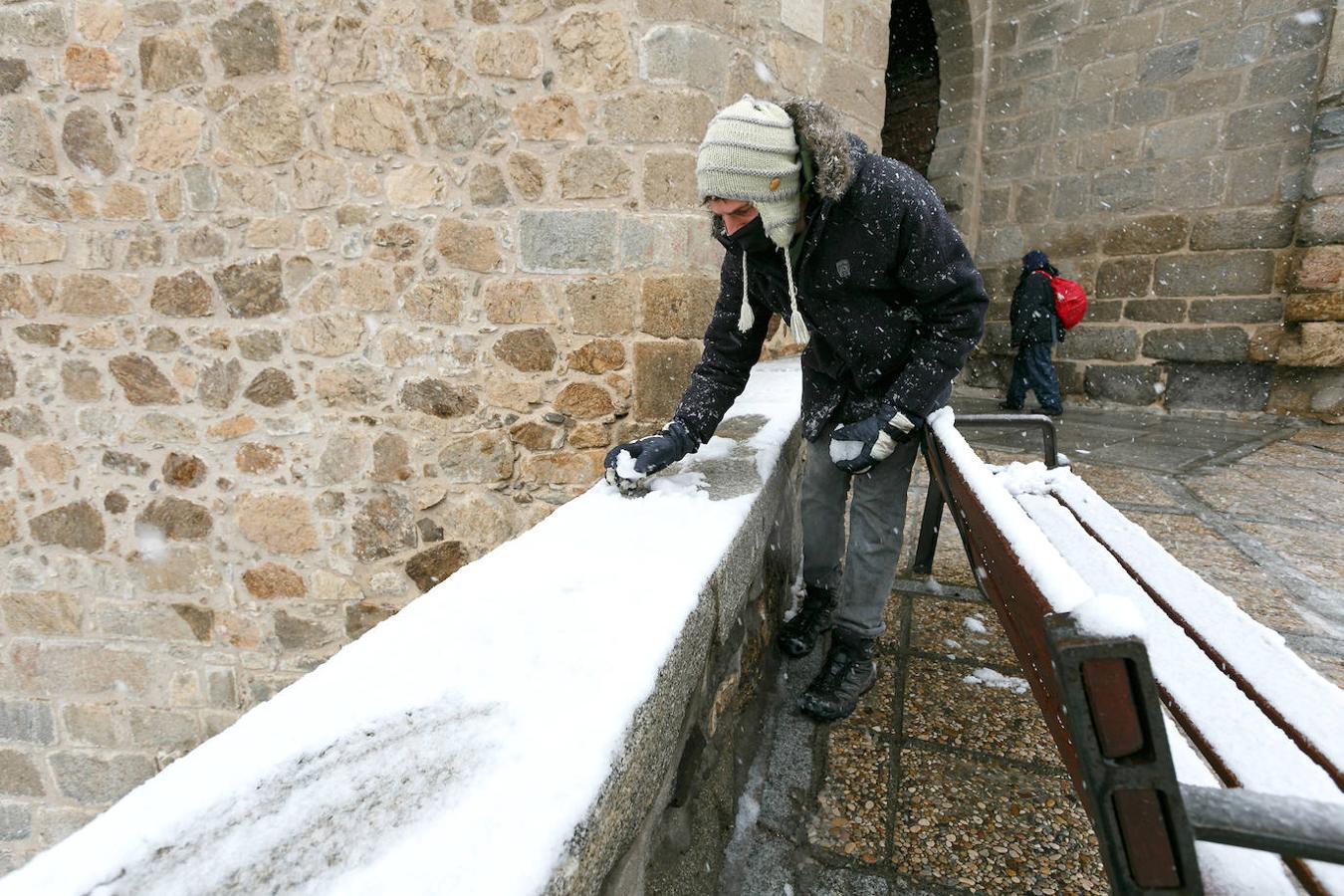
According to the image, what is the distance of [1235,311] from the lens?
18.0ft

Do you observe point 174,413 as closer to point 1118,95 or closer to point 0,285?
point 0,285

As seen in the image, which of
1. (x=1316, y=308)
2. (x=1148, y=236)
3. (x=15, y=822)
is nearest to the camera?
(x=15, y=822)

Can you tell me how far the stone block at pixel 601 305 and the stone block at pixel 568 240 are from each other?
65 millimetres

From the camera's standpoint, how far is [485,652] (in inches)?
37.4

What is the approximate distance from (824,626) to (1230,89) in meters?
6.26

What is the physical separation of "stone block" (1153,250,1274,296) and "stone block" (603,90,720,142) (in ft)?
17.4

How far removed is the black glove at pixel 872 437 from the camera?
65.0 inches

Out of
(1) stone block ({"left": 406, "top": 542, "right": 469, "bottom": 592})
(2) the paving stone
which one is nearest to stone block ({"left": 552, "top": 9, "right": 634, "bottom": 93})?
(1) stone block ({"left": 406, "top": 542, "right": 469, "bottom": 592})

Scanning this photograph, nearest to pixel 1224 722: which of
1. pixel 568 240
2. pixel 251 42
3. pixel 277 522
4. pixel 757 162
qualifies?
pixel 757 162

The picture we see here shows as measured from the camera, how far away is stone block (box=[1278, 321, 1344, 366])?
16.3 feet

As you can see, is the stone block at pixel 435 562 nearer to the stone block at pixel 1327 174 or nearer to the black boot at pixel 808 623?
the black boot at pixel 808 623

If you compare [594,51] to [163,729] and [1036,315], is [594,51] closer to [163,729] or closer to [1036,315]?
[163,729]

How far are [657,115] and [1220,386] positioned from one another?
576cm

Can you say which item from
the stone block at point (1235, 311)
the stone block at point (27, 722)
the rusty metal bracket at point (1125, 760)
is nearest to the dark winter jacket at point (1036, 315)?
the stone block at point (1235, 311)
